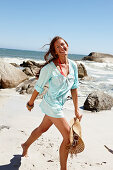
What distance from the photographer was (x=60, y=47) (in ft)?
8.81

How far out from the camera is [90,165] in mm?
3135

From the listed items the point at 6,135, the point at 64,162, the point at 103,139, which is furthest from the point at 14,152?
the point at 103,139

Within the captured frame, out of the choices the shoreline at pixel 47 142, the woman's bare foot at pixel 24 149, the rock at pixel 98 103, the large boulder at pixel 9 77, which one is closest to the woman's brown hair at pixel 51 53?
the woman's bare foot at pixel 24 149

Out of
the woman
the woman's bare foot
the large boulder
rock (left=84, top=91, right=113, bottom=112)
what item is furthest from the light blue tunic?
the large boulder

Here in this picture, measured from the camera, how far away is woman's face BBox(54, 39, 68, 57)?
2.68m

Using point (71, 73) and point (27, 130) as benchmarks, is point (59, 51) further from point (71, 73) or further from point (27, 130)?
point (27, 130)

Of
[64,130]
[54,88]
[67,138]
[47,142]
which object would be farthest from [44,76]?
[47,142]

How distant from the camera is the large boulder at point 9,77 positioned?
9328 mm

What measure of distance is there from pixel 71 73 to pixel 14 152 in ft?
5.33

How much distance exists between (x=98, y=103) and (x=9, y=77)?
16.4 feet

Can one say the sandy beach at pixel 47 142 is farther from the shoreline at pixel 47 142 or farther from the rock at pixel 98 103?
the rock at pixel 98 103

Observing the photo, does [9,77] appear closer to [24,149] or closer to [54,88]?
[24,149]

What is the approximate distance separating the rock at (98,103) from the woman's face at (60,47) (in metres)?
3.79

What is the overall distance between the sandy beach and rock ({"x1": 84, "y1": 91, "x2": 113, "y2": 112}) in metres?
0.19
